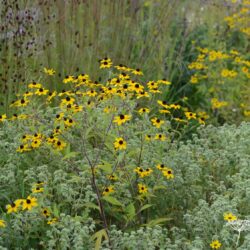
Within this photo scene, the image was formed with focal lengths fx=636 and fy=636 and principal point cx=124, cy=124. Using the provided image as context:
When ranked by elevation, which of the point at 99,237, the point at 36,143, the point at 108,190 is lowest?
the point at 99,237

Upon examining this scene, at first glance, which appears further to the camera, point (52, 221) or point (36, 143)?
point (36, 143)

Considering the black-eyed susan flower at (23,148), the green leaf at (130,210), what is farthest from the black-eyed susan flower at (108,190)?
the black-eyed susan flower at (23,148)

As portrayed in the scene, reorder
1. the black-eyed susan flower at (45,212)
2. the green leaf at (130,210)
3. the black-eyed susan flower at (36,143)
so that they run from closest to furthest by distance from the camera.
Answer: the black-eyed susan flower at (45,212)
the green leaf at (130,210)
the black-eyed susan flower at (36,143)

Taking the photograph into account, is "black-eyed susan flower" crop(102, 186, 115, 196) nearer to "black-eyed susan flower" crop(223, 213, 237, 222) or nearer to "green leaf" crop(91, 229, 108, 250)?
"green leaf" crop(91, 229, 108, 250)

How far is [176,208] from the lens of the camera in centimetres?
335

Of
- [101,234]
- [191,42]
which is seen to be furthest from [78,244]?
[191,42]

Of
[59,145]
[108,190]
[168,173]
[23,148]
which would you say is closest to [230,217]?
[168,173]

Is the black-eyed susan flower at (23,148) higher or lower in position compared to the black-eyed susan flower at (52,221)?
higher

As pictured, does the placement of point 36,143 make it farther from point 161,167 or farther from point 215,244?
point 215,244

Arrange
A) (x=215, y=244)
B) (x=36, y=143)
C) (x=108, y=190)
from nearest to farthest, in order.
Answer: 1. (x=215, y=244)
2. (x=108, y=190)
3. (x=36, y=143)

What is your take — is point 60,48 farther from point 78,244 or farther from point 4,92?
point 78,244

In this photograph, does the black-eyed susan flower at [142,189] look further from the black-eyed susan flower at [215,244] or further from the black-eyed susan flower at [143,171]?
the black-eyed susan flower at [215,244]

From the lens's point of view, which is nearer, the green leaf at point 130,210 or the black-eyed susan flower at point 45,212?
the black-eyed susan flower at point 45,212

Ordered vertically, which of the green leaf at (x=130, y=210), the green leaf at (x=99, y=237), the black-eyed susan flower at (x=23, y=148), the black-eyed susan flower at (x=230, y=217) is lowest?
the green leaf at (x=99, y=237)
